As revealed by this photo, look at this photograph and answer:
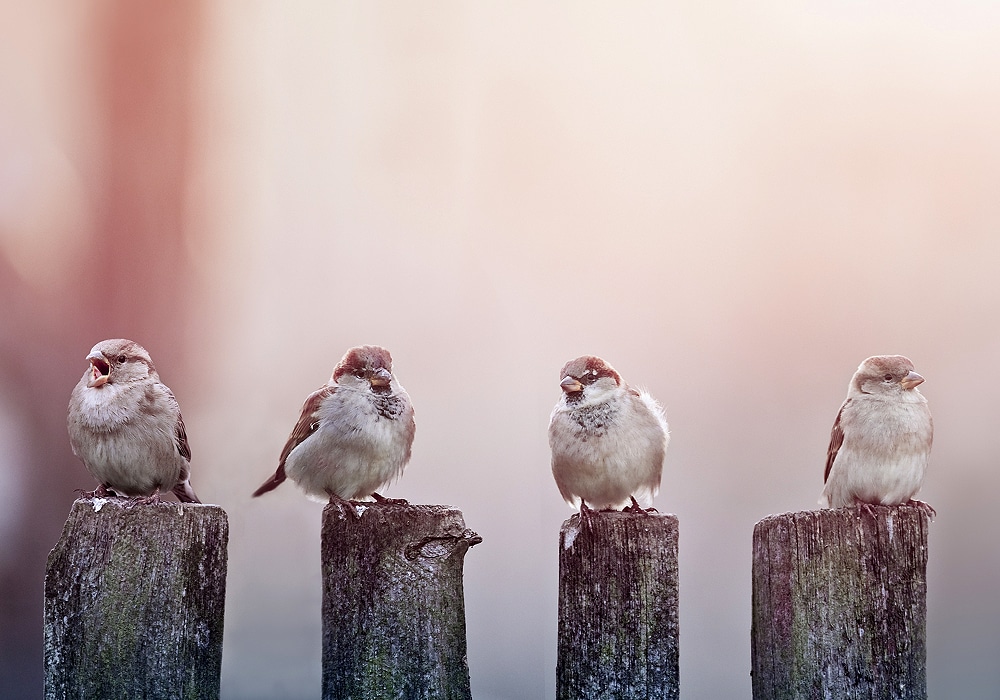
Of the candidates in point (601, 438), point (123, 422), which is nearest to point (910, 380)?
point (601, 438)

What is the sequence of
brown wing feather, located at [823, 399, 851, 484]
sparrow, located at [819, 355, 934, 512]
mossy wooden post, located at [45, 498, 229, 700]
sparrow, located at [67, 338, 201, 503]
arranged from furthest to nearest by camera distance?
brown wing feather, located at [823, 399, 851, 484]
sparrow, located at [819, 355, 934, 512]
sparrow, located at [67, 338, 201, 503]
mossy wooden post, located at [45, 498, 229, 700]

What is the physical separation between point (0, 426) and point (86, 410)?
933 mm

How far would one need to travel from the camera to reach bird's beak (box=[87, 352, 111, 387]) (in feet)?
10.1

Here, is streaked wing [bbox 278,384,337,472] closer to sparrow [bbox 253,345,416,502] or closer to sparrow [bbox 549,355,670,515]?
sparrow [bbox 253,345,416,502]

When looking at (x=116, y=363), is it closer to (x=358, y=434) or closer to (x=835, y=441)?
(x=358, y=434)

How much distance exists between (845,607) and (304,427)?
1.97 metres

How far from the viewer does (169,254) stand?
13.0 feet

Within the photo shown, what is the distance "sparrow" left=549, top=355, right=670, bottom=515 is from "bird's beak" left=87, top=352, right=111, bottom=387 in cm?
149

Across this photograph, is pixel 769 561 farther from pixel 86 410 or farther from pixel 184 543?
pixel 86 410

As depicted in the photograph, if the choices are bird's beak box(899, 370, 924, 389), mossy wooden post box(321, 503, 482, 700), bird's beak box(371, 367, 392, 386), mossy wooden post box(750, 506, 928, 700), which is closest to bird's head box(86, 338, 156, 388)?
bird's beak box(371, 367, 392, 386)

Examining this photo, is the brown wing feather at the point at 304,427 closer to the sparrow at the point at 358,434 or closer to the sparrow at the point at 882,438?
the sparrow at the point at 358,434

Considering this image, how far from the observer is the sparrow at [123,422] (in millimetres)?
3084

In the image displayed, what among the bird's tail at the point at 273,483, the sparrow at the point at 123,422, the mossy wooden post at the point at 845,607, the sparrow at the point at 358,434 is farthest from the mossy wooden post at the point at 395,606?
the bird's tail at the point at 273,483

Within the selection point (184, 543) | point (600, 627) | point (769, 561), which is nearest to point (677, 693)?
point (600, 627)
